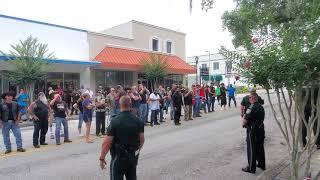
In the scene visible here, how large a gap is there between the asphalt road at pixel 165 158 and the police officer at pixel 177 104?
255 cm

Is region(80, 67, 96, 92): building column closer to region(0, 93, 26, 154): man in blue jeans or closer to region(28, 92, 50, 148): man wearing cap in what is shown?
region(28, 92, 50, 148): man wearing cap

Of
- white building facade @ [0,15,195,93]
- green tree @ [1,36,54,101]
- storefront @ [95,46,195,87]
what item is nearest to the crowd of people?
green tree @ [1,36,54,101]

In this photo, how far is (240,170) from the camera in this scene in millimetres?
8734

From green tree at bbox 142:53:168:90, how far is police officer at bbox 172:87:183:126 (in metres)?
12.9

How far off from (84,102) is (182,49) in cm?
2784

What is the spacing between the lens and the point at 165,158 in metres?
10.1

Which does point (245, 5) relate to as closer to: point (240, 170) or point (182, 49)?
point (240, 170)

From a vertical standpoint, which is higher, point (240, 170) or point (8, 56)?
point (8, 56)

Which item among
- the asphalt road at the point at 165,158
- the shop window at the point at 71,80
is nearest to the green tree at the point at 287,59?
the asphalt road at the point at 165,158

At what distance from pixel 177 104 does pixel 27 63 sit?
816cm

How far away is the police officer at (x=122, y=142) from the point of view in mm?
5496

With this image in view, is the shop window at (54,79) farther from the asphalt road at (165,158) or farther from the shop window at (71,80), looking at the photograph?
the asphalt road at (165,158)

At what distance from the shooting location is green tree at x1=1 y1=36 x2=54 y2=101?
2109 cm

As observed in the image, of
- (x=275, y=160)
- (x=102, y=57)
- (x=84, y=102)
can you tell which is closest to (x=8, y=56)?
(x=102, y=57)
